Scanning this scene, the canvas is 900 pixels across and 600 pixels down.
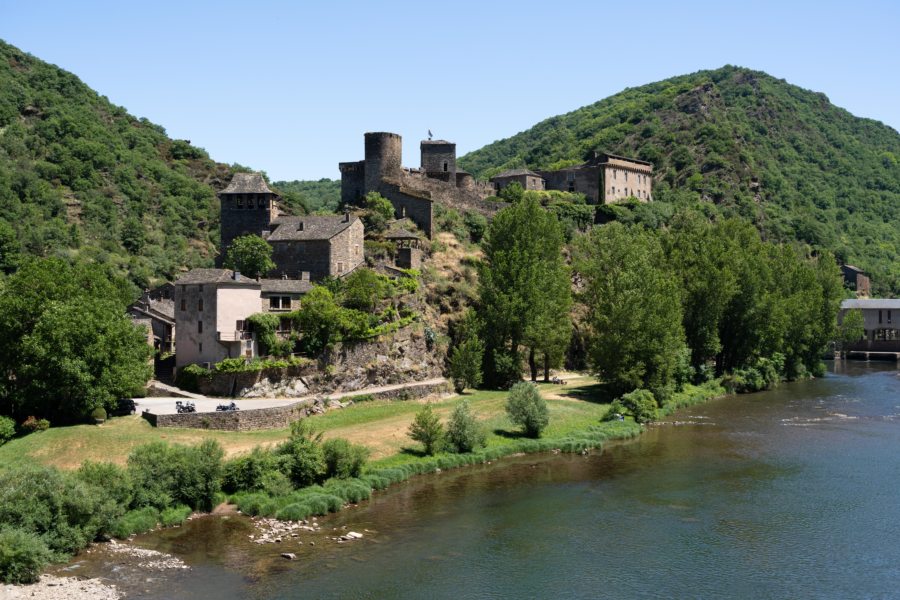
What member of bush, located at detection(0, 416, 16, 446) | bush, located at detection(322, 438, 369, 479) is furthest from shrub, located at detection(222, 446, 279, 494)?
bush, located at detection(0, 416, 16, 446)

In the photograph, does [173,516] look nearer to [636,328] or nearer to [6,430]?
[6,430]

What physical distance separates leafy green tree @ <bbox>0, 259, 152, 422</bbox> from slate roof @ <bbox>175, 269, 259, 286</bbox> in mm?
7036

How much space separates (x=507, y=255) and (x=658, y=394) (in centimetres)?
1509

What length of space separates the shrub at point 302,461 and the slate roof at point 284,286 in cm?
1782

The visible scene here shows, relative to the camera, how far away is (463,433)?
48375 mm

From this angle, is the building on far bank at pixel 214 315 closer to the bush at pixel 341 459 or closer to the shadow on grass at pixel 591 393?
the bush at pixel 341 459

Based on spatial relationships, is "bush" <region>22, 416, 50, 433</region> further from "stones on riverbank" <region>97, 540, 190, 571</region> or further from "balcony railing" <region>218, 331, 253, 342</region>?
"balcony railing" <region>218, 331, 253, 342</region>

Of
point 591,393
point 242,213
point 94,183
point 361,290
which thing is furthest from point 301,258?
point 94,183

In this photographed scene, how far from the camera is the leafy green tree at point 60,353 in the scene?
43812 mm

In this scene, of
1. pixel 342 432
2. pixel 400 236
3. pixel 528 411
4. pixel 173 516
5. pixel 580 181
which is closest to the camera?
pixel 173 516

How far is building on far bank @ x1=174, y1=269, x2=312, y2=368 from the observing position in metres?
53.4

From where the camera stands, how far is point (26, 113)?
122 m

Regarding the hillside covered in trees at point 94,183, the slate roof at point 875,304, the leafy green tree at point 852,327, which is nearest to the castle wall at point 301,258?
the hillside covered in trees at point 94,183

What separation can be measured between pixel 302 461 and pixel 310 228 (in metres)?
28.6
